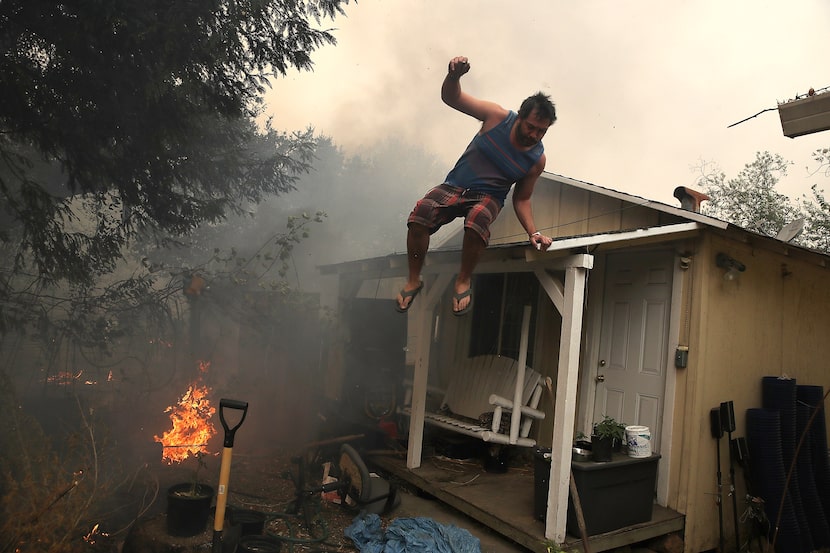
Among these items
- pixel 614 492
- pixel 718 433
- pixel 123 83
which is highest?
pixel 123 83

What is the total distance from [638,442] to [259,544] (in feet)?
11.3

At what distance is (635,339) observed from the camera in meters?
5.98

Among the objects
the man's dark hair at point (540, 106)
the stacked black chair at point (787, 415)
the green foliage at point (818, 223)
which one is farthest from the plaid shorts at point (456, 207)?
the green foliage at point (818, 223)

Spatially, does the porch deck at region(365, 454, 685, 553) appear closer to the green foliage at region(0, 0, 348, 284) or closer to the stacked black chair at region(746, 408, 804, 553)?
the stacked black chair at region(746, 408, 804, 553)

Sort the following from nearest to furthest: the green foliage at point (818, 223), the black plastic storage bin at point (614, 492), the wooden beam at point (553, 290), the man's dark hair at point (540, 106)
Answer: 1. the man's dark hair at point (540, 106)
2. the black plastic storage bin at point (614, 492)
3. the wooden beam at point (553, 290)
4. the green foliage at point (818, 223)

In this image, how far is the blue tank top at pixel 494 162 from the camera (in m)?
3.77

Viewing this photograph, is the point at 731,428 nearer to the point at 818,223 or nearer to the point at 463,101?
the point at 463,101

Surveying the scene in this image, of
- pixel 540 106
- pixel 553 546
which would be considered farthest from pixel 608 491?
pixel 540 106

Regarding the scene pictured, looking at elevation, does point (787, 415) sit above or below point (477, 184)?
below

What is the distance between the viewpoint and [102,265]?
7395 millimetres

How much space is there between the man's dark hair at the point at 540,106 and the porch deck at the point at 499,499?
3.44m

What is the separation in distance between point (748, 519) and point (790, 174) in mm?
14059

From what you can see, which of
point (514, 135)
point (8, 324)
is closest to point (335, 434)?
point (8, 324)

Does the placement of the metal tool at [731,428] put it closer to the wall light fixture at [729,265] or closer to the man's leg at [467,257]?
the wall light fixture at [729,265]
